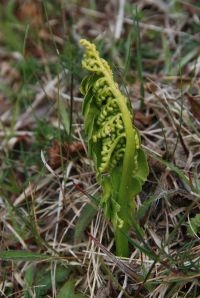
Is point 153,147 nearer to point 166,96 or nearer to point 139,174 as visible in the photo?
point 166,96

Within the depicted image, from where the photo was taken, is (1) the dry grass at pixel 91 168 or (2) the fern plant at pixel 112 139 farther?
(1) the dry grass at pixel 91 168

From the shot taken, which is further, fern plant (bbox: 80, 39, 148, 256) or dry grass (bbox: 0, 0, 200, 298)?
dry grass (bbox: 0, 0, 200, 298)

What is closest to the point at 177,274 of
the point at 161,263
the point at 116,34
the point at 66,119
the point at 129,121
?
the point at 161,263

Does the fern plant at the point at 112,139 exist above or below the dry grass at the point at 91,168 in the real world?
above

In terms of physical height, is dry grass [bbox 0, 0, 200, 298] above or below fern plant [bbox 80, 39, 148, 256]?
below
